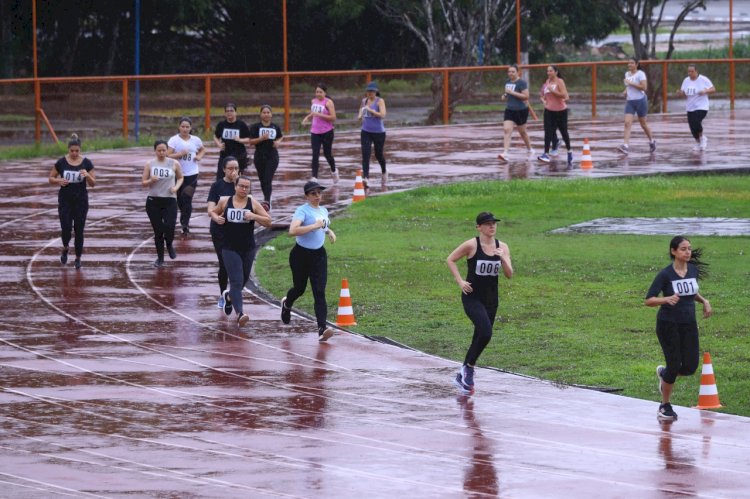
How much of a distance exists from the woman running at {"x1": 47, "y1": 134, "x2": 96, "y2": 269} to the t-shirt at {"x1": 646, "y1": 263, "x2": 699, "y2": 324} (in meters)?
9.97

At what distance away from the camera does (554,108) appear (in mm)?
31391

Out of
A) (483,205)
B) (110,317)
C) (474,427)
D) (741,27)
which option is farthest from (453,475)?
(741,27)

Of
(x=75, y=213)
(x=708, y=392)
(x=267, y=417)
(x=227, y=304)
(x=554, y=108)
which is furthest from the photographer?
(x=554, y=108)

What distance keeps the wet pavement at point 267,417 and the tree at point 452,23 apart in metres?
29.7

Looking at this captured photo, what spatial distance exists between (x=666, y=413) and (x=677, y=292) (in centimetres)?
104

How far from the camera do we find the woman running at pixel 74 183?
2069 centimetres

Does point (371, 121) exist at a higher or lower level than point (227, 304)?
higher

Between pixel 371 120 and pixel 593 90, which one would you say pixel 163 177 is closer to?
pixel 371 120

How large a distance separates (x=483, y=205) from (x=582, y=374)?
12.5 metres

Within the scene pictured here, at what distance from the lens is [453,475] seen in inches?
439

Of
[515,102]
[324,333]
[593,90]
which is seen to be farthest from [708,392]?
[593,90]

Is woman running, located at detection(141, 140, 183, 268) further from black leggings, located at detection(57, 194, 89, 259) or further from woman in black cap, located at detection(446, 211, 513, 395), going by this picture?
woman in black cap, located at detection(446, 211, 513, 395)

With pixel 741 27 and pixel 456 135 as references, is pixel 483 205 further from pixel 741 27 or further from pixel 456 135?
pixel 741 27

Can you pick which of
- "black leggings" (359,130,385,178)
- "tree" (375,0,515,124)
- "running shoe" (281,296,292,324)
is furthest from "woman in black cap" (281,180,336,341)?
"tree" (375,0,515,124)
